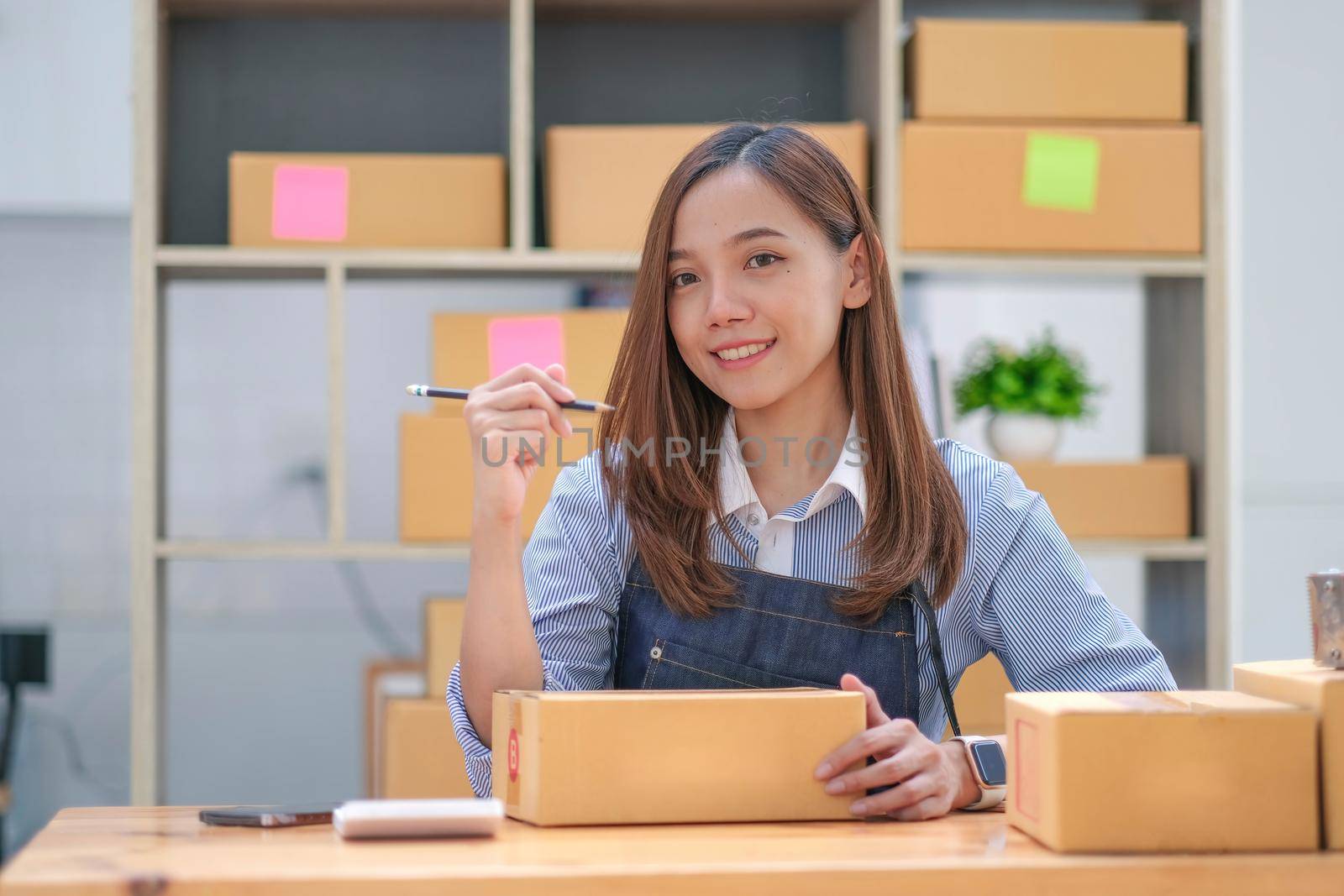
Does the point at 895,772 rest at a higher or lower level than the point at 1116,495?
lower

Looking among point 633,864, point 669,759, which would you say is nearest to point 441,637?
point 669,759

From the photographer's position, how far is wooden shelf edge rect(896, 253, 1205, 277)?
8.05ft

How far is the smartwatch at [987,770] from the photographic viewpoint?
120 cm

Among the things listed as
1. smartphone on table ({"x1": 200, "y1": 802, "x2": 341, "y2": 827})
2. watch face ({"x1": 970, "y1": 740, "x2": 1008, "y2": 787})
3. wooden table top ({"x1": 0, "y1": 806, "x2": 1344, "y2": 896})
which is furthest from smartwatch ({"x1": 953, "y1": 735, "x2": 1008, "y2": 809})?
smartphone on table ({"x1": 200, "y1": 802, "x2": 341, "y2": 827})

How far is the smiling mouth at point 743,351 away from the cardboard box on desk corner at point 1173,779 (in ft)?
1.81

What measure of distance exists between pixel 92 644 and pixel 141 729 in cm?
114

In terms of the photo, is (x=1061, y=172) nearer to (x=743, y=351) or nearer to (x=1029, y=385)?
(x=1029, y=385)

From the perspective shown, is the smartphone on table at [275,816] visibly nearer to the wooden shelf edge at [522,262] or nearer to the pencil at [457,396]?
the pencil at [457,396]

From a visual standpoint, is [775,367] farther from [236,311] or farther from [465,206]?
[236,311]

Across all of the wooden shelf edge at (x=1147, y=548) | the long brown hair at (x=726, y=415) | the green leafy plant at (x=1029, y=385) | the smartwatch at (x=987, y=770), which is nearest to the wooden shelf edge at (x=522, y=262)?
the green leafy plant at (x=1029, y=385)

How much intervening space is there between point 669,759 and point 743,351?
533mm

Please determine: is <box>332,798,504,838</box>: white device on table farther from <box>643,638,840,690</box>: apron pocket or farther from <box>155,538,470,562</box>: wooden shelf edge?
<box>155,538,470,562</box>: wooden shelf edge

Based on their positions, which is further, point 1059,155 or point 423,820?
point 1059,155

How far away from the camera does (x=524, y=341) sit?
2.40 meters
